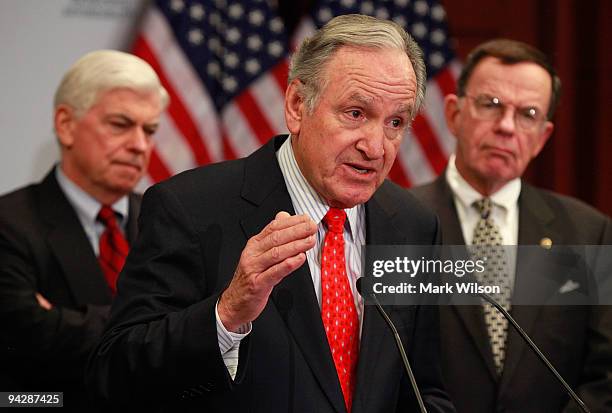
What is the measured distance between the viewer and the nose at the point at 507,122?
2.85 meters

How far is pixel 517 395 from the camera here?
7.23ft

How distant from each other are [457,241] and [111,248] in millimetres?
1124

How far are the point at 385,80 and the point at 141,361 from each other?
29.4 inches

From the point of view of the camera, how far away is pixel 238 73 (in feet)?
13.6

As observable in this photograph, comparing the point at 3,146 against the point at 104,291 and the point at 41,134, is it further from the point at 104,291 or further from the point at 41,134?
the point at 104,291

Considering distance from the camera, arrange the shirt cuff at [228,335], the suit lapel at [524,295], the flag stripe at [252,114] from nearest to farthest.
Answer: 1. the shirt cuff at [228,335]
2. the suit lapel at [524,295]
3. the flag stripe at [252,114]

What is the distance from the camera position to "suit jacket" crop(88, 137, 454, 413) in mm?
1737

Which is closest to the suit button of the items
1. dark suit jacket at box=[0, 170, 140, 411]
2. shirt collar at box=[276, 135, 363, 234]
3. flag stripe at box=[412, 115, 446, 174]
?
shirt collar at box=[276, 135, 363, 234]

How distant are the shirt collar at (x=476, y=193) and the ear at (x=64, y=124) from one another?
1.29 m

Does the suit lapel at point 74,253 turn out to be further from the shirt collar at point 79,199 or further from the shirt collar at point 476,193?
the shirt collar at point 476,193

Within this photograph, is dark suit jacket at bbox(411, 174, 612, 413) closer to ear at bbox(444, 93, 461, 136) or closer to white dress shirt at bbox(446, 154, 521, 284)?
white dress shirt at bbox(446, 154, 521, 284)

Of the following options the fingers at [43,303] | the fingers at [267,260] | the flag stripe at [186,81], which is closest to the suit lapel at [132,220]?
the fingers at [43,303]

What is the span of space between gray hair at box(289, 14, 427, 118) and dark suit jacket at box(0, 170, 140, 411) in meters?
1.13

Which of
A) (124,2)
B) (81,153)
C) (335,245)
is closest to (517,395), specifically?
(335,245)
